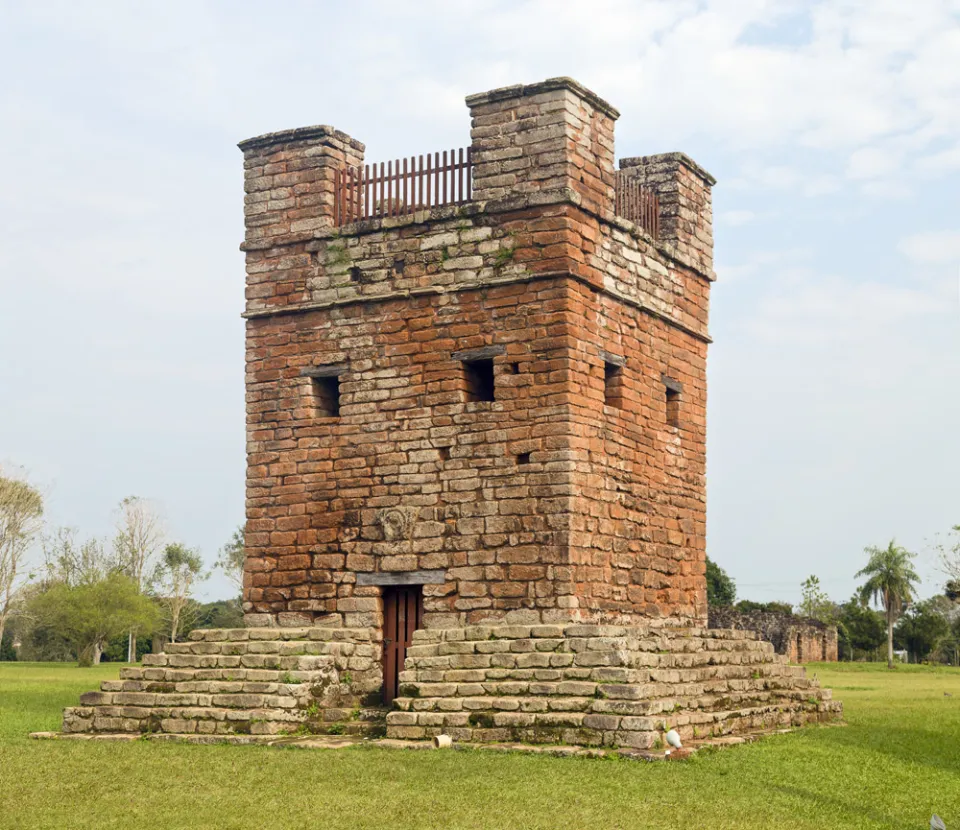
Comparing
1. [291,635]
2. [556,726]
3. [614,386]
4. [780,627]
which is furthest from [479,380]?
[780,627]

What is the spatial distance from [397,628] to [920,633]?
1887 inches

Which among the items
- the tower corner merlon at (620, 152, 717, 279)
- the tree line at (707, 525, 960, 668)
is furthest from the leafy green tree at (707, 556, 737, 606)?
the tower corner merlon at (620, 152, 717, 279)

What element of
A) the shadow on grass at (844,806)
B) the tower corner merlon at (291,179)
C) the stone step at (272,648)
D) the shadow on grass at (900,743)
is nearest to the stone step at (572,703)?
the shadow on grass at (900,743)

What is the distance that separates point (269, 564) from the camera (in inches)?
624

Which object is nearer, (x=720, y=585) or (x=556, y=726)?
(x=556, y=726)

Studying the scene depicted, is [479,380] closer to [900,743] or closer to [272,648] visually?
[272,648]

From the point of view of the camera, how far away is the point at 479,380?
1529 cm

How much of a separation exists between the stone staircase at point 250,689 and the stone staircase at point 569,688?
2.72ft

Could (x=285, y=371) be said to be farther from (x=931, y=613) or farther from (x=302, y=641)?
(x=931, y=613)

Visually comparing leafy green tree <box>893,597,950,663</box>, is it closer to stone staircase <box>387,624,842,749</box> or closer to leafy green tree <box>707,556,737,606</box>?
leafy green tree <box>707,556,737,606</box>

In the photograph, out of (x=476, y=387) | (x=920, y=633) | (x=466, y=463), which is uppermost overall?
(x=476, y=387)

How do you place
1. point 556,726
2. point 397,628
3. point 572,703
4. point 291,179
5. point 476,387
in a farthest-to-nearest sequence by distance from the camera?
point 291,179
point 476,387
point 397,628
point 572,703
point 556,726

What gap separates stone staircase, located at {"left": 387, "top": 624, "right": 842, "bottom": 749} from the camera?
39.8 ft

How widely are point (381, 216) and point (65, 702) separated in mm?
9409
